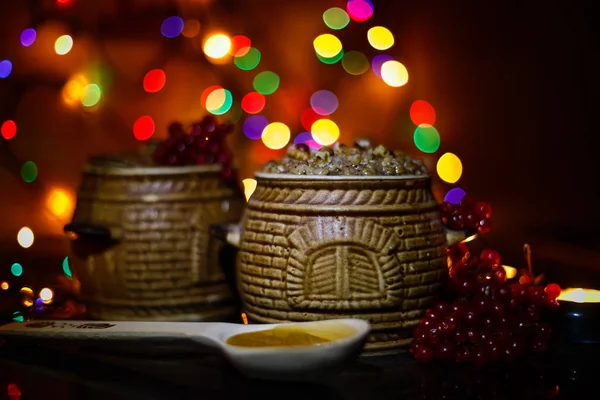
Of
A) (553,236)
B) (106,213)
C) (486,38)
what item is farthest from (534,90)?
(106,213)

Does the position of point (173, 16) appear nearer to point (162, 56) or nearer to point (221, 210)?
point (162, 56)

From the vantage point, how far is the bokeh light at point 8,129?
65.6 inches

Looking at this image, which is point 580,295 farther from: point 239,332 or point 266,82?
point 266,82

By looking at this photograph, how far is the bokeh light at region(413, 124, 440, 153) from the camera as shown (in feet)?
6.22

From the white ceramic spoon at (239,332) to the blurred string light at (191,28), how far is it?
110 cm

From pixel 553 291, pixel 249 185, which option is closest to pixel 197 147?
pixel 553 291

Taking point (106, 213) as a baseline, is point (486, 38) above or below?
above

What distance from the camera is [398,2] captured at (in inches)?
73.8

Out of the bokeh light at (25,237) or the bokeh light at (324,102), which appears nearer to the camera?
the bokeh light at (25,237)

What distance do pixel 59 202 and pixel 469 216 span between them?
3.94 feet

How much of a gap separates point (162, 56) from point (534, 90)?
0.99 meters

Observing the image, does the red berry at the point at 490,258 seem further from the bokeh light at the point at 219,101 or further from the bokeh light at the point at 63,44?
the bokeh light at the point at 63,44

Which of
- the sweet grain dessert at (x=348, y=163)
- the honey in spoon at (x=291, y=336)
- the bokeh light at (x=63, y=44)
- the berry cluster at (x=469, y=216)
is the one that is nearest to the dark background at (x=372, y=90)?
the bokeh light at (x=63, y=44)

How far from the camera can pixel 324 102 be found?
6.18ft
